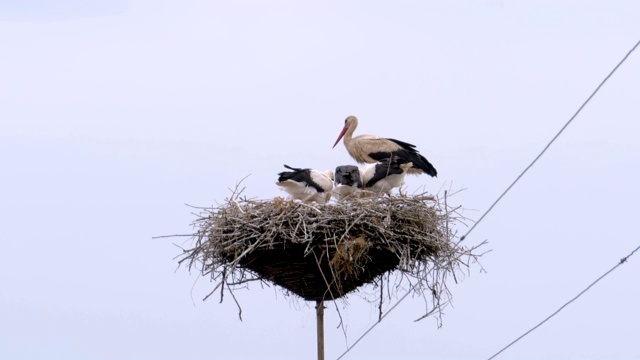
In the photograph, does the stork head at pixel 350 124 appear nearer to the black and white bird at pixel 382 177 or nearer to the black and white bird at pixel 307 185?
the black and white bird at pixel 382 177

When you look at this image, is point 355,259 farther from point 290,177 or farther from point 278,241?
point 290,177

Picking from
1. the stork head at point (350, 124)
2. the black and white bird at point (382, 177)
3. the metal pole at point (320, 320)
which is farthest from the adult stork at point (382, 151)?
the metal pole at point (320, 320)

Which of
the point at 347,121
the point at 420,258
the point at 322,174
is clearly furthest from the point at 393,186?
the point at 347,121

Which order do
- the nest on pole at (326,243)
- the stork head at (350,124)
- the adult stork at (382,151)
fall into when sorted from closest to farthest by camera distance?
the nest on pole at (326,243)
the adult stork at (382,151)
the stork head at (350,124)

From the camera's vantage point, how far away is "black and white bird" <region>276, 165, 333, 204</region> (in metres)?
9.87

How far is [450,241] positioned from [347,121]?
3.38 metres

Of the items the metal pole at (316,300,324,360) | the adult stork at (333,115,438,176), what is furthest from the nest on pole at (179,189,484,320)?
the adult stork at (333,115,438,176)

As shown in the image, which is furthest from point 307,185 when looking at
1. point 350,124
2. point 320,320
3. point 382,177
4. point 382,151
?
point 350,124

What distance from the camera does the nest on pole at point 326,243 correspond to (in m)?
8.73

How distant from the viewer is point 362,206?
8906mm

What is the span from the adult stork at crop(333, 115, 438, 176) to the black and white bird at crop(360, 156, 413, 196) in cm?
128

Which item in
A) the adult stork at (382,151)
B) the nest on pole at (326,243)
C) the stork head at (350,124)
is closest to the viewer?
the nest on pole at (326,243)

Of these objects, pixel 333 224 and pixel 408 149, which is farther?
pixel 408 149

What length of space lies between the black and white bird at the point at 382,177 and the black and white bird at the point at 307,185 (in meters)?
0.28
